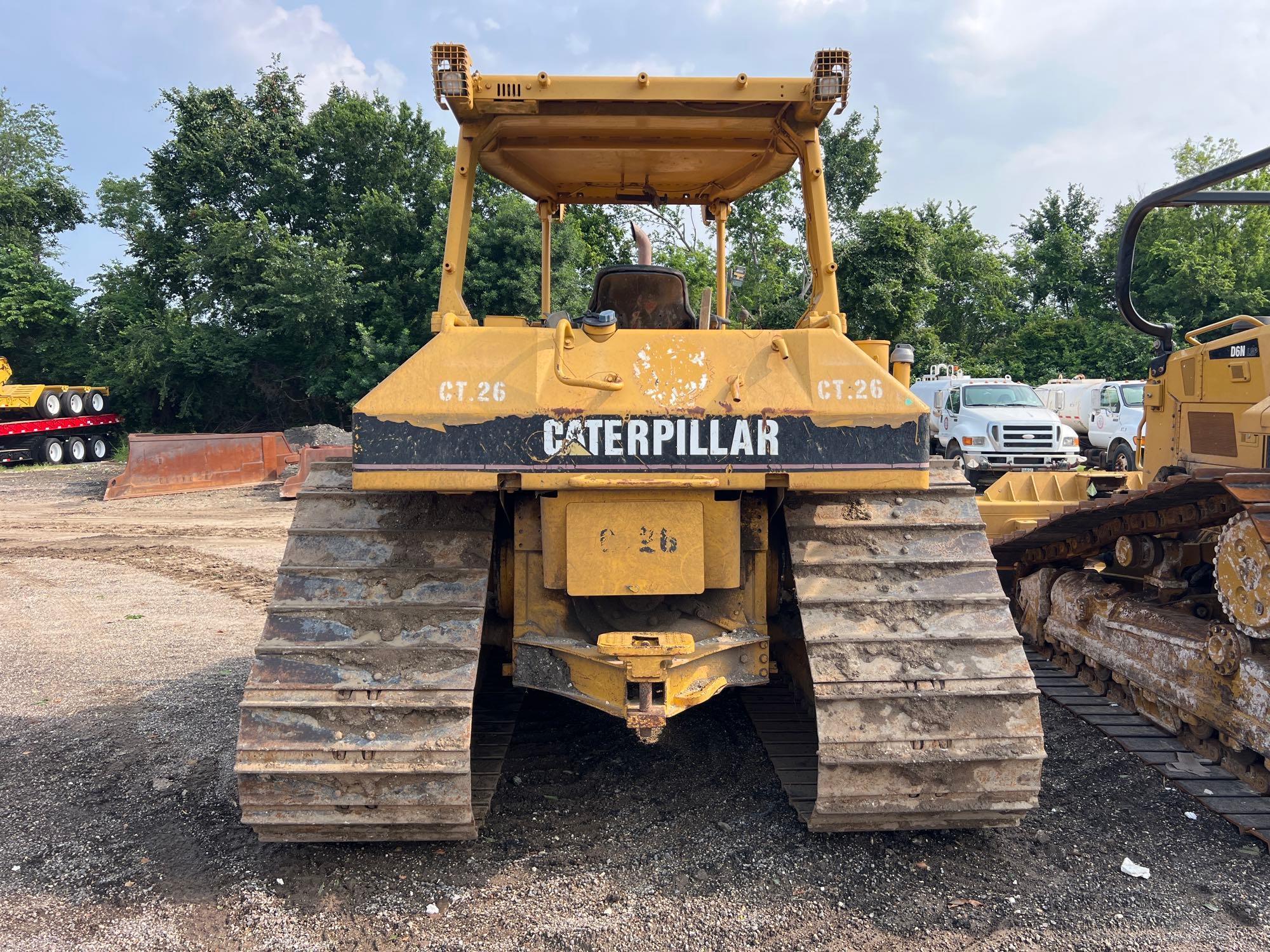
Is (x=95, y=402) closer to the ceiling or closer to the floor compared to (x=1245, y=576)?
closer to the ceiling

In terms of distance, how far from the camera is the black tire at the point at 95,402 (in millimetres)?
25234

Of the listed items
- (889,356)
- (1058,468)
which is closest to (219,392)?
(1058,468)

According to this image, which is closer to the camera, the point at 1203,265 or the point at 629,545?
the point at 629,545

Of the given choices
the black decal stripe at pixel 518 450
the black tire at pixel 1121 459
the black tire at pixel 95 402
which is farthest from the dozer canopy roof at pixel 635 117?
the black tire at pixel 95 402

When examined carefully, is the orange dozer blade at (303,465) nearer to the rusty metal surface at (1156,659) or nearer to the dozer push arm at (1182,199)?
the rusty metal surface at (1156,659)

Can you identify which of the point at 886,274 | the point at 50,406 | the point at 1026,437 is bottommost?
the point at 1026,437

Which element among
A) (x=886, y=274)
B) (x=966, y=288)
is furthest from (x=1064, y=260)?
(x=886, y=274)

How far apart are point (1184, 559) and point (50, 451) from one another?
25.9 meters

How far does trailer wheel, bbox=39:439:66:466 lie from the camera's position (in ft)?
76.5

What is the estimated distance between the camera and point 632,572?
3146mm

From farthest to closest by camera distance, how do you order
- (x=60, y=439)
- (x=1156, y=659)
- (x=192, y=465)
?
(x=60, y=439)
(x=192, y=465)
(x=1156, y=659)

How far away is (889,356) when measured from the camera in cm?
371

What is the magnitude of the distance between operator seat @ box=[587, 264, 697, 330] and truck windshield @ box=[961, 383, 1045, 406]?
14.6m

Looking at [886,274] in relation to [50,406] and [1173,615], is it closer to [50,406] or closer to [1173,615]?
[1173,615]
